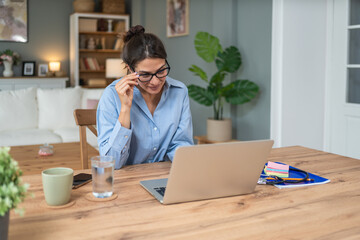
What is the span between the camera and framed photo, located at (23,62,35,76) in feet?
23.1

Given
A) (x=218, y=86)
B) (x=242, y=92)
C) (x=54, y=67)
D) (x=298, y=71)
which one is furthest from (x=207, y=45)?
(x=54, y=67)

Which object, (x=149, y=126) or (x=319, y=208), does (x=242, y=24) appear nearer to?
(x=149, y=126)

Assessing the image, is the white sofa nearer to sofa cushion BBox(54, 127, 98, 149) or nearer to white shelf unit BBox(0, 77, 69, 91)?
sofa cushion BBox(54, 127, 98, 149)

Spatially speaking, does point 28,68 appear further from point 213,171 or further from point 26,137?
point 213,171

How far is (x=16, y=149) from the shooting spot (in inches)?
131

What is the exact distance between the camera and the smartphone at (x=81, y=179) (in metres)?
1.22

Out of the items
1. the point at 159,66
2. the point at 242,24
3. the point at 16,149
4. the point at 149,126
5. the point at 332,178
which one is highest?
the point at 242,24

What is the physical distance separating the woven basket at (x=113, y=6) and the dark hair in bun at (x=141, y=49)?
5805 mm

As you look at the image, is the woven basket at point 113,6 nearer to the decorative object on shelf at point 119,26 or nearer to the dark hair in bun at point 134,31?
the decorative object on shelf at point 119,26

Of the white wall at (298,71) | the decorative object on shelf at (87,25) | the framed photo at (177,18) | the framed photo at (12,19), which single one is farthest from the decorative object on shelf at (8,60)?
the white wall at (298,71)

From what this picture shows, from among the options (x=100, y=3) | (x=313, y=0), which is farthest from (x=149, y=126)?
(x=100, y=3)

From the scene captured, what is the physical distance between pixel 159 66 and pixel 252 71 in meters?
2.56

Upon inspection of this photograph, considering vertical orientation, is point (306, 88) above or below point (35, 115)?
above

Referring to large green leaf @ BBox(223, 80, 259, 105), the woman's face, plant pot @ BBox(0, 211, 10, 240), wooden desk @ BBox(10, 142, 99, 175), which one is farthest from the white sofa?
plant pot @ BBox(0, 211, 10, 240)
